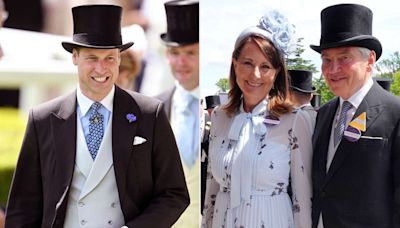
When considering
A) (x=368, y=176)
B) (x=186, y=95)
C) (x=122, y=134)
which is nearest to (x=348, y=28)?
(x=368, y=176)

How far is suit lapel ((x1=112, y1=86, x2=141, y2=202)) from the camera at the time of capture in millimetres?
2301

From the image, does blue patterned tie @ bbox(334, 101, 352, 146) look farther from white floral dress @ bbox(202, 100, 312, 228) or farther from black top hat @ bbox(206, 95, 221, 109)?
black top hat @ bbox(206, 95, 221, 109)

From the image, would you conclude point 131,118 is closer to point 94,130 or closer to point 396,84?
point 94,130

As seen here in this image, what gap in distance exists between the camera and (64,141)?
90.6 inches

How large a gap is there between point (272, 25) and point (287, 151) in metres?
0.65

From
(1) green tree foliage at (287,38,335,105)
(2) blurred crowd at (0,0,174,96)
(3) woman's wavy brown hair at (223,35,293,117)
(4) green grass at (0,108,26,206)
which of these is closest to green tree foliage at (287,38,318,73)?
(1) green tree foliage at (287,38,335,105)

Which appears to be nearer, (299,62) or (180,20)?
(180,20)

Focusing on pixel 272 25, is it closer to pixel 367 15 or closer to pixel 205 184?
pixel 367 15

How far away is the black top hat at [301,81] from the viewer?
301 centimetres

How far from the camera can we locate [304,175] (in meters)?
2.57

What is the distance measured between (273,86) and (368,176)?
0.68 m

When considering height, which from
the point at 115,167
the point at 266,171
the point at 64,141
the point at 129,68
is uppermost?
the point at 129,68

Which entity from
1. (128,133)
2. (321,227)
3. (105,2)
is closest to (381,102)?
(321,227)

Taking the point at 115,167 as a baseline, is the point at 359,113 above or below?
above
